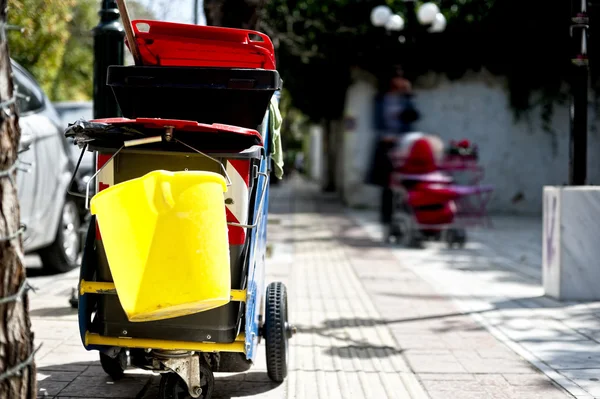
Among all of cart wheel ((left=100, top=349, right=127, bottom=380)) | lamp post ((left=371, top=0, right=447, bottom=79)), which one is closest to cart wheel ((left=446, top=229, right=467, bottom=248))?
lamp post ((left=371, top=0, right=447, bottom=79))

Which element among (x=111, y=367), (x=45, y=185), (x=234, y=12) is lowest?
(x=111, y=367)

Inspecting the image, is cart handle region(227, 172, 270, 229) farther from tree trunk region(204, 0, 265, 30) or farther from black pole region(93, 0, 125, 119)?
tree trunk region(204, 0, 265, 30)

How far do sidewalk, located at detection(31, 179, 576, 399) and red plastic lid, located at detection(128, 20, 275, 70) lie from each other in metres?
1.89

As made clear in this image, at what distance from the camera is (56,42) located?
18.0 m

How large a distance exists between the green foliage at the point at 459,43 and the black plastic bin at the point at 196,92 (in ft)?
46.4

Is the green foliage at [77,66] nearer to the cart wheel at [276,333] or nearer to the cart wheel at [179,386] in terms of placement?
the cart wheel at [276,333]

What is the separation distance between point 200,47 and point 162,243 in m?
1.68

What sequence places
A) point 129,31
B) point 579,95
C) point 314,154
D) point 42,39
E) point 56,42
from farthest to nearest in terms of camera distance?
point 314,154
point 56,42
point 42,39
point 579,95
point 129,31

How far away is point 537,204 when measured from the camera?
19.7 metres

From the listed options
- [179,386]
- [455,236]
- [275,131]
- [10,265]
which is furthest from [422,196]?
[10,265]

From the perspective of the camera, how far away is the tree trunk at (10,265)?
9.27 ft

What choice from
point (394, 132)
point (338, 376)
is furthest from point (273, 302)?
point (394, 132)

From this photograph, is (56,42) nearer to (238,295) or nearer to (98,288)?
(98,288)

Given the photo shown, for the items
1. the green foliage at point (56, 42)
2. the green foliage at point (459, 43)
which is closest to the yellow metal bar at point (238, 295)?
the green foliage at point (56, 42)
